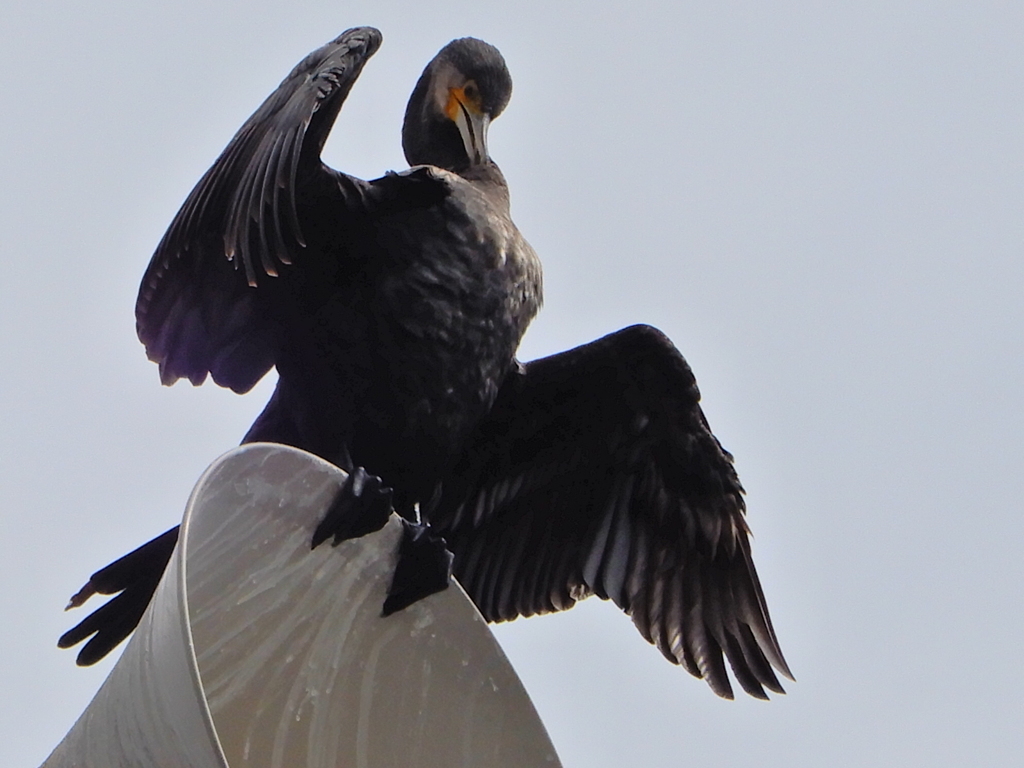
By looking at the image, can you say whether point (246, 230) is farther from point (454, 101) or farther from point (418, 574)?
point (454, 101)

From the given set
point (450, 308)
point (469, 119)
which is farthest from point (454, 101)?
point (450, 308)

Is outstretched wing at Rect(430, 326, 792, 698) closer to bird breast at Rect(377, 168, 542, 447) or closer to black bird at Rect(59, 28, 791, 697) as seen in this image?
black bird at Rect(59, 28, 791, 697)

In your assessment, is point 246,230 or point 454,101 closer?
point 246,230

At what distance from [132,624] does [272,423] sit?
0.71 metres

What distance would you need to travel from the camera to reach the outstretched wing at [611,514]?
15.8ft

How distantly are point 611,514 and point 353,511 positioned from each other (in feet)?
5.34

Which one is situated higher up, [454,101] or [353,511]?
[454,101]

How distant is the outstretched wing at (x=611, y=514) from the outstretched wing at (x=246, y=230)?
2.83ft

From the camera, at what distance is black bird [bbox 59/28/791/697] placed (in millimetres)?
3855

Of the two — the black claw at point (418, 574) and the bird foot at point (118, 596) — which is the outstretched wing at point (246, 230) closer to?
the bird foot at point (118, 596)

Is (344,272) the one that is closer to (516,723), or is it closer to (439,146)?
(439,146)

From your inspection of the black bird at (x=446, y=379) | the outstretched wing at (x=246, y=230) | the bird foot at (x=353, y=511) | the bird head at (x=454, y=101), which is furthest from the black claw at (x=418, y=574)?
the bird head at (x=454, y=101)

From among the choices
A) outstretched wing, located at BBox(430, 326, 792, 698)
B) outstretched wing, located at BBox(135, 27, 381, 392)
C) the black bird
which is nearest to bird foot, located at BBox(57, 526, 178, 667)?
the black bird

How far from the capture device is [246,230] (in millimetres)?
3521
